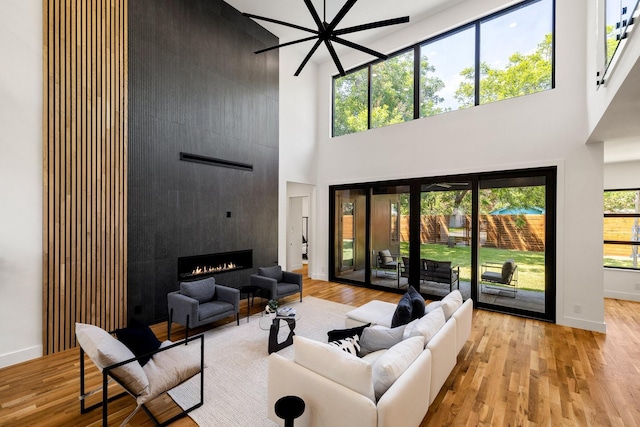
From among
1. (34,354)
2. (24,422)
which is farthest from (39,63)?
(24,422)

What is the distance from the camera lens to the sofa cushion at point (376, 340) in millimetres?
2689

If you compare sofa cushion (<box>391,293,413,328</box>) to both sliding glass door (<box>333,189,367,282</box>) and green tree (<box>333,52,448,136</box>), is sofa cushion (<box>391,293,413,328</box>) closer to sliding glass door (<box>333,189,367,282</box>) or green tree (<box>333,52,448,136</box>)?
sliding glass door (<box>333,189,367,282</box>)

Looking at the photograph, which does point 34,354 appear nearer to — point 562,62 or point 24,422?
point 24,422

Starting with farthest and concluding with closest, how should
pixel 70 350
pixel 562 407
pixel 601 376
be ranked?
pixel 70 350
pixel 601 376
pixel 562 407

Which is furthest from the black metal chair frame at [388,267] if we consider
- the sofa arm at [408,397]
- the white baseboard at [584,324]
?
the sofa arm at [408,397]

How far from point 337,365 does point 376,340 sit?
2.85 ft

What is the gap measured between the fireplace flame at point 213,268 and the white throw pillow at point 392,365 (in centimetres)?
414

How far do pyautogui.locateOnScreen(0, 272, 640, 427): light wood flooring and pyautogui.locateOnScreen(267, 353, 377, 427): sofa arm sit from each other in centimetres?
97

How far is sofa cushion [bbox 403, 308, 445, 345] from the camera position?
253cm

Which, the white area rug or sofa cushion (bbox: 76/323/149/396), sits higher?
sofa cushion (bbox: 76/323/149/396)

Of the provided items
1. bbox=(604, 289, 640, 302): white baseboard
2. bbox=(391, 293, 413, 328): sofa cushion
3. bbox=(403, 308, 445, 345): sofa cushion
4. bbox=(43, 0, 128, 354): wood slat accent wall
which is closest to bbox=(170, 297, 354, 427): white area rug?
bbox=(391, 293, 413, 328): sofa cushion

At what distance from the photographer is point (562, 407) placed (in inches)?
103

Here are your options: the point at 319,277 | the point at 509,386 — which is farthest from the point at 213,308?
the point at 319,277

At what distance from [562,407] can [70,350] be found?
565 cm
